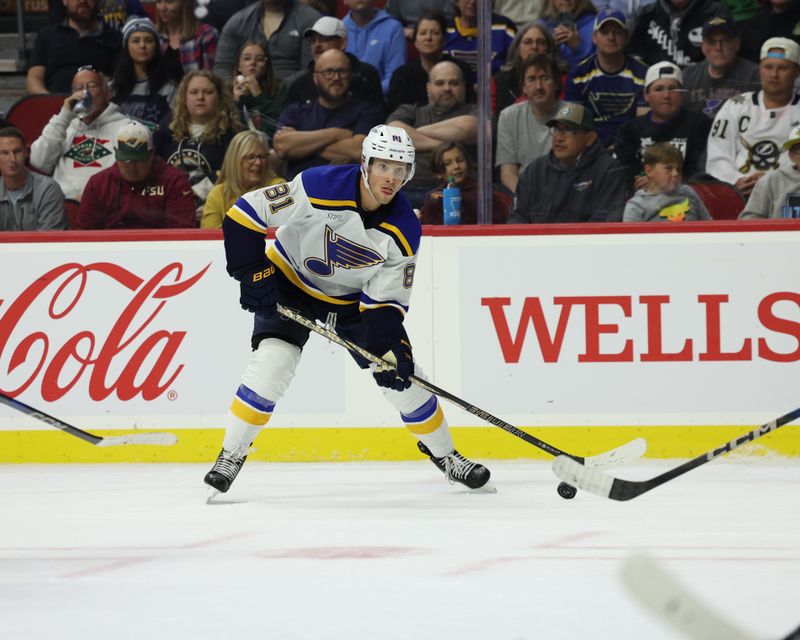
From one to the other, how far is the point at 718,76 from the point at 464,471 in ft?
7.53

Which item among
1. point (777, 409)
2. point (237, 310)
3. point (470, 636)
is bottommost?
point (777, 409)

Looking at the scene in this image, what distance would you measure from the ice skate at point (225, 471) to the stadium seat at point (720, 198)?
228cm

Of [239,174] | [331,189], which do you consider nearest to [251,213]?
[331,189]

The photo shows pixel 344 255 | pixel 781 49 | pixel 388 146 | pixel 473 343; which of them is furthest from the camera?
pixel 781 49

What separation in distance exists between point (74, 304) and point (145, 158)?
787mm

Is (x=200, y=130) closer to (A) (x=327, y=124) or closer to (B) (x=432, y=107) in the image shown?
(A) (x=327, y=124)

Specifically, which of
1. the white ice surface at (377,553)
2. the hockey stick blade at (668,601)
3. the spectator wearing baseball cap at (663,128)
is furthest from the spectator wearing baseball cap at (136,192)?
the hockey stick blade at (668,601)

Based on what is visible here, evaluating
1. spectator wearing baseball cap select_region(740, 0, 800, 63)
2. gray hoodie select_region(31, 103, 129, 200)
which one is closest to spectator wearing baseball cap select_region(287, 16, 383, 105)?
gray hoodie select_region(31, 103, 129, 200)

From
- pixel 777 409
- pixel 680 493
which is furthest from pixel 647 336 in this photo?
pixel 680 493

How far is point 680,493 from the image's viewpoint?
12.9 ft

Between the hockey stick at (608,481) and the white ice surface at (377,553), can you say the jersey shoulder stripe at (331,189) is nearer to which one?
the white ice surface at (377,553)

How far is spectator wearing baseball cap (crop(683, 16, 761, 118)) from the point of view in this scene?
5.24m

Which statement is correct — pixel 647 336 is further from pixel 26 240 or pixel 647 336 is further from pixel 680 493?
pixel 26 240

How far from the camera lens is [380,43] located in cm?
561
